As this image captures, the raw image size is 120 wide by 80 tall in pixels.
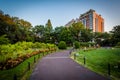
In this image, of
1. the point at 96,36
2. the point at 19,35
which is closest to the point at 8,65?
the point at 19,35

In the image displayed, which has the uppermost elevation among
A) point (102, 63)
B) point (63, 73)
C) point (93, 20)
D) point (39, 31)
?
point (93, 20)

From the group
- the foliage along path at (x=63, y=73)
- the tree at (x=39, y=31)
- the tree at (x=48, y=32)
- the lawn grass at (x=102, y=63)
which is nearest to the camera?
the foliage along path at (x=63, y=73)

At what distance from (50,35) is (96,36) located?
121ft

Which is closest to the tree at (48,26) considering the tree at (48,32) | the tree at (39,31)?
the tree at (48,32)

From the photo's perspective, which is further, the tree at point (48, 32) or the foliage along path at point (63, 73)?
the tree at point (48, 32)

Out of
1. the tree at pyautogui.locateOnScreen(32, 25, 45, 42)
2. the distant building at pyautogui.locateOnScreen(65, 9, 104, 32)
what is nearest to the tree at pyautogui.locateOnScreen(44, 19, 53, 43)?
the tree at pyautogui.locateOnScreen(32, 25, 45, 42)

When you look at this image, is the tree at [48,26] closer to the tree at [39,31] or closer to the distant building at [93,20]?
the tree at [39,31]

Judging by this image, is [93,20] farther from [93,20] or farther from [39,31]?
[39,31]

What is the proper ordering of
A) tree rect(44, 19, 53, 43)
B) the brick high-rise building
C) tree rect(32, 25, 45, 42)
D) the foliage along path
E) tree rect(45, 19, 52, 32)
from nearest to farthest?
the foliage along path, tree rect(44, 19, 53, 43), tree rect(32, 25, 45, 42), tree rect(45, 19, 52, 32), the brick high-rise building

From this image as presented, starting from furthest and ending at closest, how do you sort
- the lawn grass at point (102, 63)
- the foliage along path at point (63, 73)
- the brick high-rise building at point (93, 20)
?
the brick high-rise building at point (93, 20) → the lawn grass at point (102, 63) → the foliage along path at point (63, 73)

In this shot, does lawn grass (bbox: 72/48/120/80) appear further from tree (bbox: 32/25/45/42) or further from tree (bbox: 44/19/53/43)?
tree (bbox: 32/25/45/42)

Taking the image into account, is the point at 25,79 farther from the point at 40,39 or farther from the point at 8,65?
the point at 40,39

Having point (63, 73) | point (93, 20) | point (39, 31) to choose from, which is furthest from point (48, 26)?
point (63, 73)

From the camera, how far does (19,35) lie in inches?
Answer: 2191
